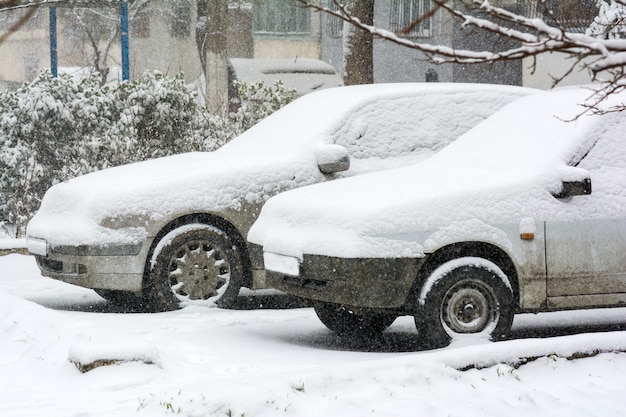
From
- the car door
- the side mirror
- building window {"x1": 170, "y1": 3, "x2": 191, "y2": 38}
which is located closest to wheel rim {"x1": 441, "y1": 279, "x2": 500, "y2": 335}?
the car door

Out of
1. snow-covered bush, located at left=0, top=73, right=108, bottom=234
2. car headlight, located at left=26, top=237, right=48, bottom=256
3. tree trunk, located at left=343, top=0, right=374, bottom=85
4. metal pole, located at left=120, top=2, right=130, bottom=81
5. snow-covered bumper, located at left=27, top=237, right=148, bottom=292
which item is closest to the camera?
snow-covered bumper, located at left=27, top=237, right=148, bottom=292

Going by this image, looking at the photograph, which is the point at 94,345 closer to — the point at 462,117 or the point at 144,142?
the point at 462,117

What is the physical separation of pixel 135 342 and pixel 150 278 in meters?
2.40

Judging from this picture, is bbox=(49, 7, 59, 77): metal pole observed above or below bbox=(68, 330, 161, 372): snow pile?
above

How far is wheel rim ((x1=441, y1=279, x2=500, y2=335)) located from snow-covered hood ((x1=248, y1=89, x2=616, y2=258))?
13.9 inches

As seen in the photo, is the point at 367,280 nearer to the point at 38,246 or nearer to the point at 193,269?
the point at 193,269

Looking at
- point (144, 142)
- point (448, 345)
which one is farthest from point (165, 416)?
point (144, 142)

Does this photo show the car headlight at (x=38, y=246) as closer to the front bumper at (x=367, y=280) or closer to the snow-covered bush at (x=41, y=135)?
the front bumper at (x=367, y=280)

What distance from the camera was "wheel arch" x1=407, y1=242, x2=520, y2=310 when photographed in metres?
7.20

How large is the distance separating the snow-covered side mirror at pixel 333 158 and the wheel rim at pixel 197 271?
107cm

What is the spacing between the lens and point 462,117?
9500 mm

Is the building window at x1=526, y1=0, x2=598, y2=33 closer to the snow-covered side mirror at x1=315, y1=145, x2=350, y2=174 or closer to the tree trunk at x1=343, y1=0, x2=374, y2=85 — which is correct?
the snow-covered side mirror at x1=315, y1=145, x2=350, y2=174

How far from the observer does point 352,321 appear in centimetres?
823

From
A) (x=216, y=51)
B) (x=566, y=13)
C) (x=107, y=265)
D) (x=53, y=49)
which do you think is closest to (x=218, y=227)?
(x=107, y=265)
